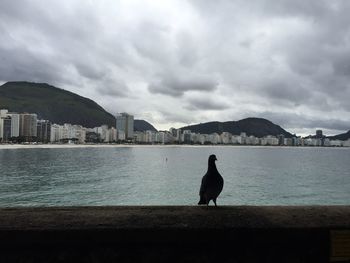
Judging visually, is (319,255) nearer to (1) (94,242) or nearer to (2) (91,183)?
(1) (94,242)

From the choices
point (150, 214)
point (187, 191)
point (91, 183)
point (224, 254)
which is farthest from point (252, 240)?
point (91, 183)

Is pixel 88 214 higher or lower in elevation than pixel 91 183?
higher

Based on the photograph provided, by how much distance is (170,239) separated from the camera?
432cm

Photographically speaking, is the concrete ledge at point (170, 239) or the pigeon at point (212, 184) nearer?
the concrete ledge at point (170, 239)

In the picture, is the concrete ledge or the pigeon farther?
the pigeon

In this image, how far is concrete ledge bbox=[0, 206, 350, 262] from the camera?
4223mm

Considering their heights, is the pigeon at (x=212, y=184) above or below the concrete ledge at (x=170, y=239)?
above

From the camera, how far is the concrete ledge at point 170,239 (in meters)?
4.22

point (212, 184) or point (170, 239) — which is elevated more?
point (212, 184)

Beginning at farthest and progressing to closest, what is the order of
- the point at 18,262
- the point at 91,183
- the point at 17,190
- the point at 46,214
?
the point at 91,183
the point at 17,190
the point at 46,214
the point at 18,262

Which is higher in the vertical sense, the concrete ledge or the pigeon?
the pigeon

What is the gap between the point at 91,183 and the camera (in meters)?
46.0

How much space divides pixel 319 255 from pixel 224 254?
1035 millimetres

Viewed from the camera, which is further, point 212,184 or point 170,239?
point 212,184
